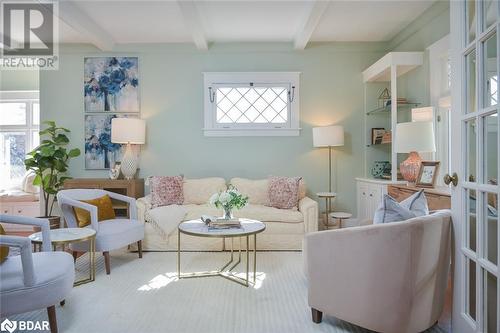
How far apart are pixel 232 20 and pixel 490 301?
356 centimetres

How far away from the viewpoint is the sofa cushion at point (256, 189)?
4.04 meters

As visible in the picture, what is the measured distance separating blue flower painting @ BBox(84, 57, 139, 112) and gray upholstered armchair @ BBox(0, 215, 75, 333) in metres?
2.83

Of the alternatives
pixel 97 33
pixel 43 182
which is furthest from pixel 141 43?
pixel 43 182

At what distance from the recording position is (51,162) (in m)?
4.11

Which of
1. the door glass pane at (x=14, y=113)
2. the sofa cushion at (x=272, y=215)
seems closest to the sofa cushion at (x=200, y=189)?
the sofa cushion at (x=272, y=215)

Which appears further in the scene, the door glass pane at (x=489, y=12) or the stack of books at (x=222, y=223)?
the stack of books at (x=222, y=223)

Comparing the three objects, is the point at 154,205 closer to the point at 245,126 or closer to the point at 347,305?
the point at 245,126

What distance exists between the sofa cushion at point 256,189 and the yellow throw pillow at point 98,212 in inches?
61.7

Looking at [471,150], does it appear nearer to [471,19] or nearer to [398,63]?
[471,19]

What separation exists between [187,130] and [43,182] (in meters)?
1.97

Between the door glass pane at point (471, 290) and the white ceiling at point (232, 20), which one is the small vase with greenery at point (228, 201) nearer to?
the door glass pane at point (471, 290)

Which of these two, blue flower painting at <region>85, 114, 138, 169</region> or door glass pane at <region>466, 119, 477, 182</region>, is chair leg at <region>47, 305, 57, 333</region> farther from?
blue flower painting at <region>85, 114, 138, 169</region>

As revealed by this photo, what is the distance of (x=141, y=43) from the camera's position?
4477 mm

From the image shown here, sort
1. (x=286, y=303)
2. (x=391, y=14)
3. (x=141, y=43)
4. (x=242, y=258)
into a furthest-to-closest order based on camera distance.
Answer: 1. (x=141, y=43)
2. (x=391, y=14)
3. (x=242, y=258)
4. (x=286, y=303)
